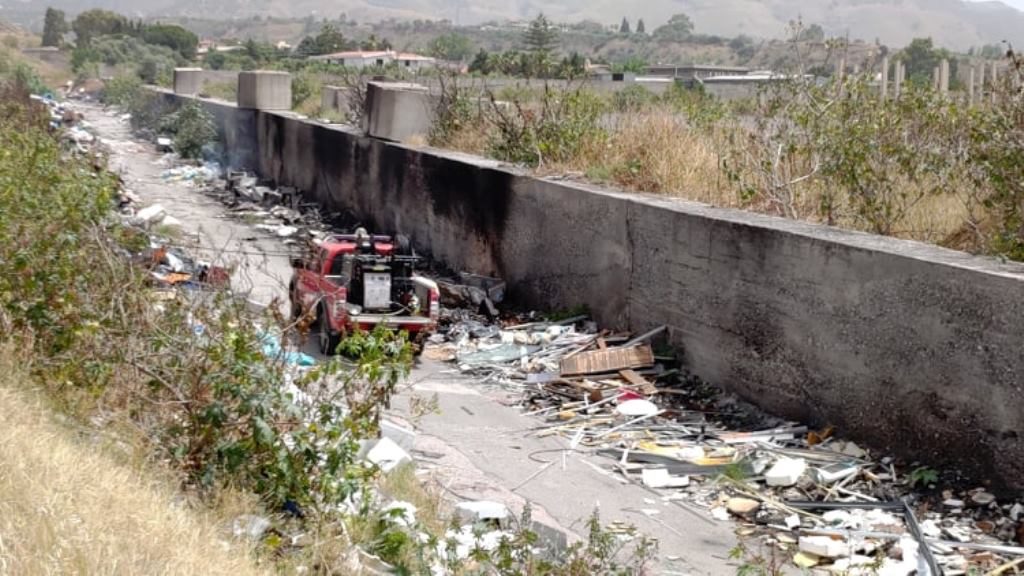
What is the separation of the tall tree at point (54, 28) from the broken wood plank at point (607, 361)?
112 meters

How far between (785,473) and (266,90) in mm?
22706

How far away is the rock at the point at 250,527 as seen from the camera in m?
5.93

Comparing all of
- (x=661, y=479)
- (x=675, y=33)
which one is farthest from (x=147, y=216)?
(x=675, y=33)

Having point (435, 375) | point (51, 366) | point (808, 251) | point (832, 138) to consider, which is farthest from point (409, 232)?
point (51, 366)

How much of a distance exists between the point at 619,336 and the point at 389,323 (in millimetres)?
2279

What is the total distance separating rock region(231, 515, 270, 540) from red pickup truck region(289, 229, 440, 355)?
5.74 meters

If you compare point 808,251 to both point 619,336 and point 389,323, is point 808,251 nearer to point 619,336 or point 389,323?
point 619,336

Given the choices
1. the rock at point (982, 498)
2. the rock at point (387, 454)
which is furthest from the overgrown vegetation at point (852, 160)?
the rock at point (387, 454)

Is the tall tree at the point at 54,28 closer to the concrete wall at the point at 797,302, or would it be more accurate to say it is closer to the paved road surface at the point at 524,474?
the concrete wall at the point at 797,302

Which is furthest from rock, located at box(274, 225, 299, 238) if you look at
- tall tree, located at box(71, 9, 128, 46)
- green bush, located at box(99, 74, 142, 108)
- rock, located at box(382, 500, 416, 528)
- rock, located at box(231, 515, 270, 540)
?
tall tree, located at box(71, 9, 128, 46)

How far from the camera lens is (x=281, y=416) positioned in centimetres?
670

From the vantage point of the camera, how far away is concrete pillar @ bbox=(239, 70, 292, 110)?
29.4 meters

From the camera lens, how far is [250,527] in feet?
20.0

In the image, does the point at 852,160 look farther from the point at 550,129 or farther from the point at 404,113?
the point at 404,113
